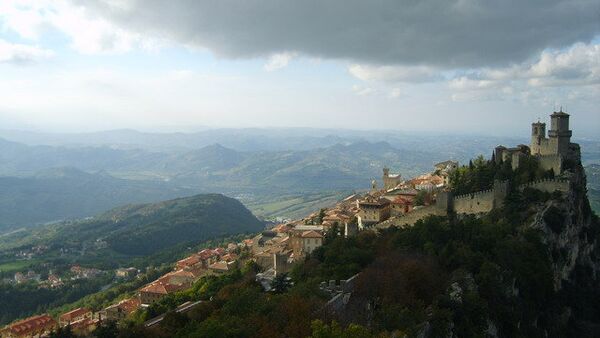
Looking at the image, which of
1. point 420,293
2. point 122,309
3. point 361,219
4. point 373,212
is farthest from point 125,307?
point 420,293

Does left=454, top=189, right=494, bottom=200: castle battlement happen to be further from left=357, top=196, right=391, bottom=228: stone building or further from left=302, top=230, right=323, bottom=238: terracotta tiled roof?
left=302, top=230, right=323, bottom=238: terracotta tiled roof

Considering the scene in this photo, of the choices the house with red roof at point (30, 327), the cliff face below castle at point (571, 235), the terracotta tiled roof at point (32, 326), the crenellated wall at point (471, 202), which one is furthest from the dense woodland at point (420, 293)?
the terracotta tiled roof at point (32, 326)

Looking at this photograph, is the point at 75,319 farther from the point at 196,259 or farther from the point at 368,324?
the point at 368,324

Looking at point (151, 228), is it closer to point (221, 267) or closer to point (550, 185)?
point (221, 267)

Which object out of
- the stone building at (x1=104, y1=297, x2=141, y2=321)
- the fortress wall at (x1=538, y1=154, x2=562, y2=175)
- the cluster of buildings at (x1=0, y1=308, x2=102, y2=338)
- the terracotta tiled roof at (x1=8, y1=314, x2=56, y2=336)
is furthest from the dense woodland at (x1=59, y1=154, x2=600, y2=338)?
the terracotta tiled roof at (x1=8, y1=314, x2=56, y2=336)

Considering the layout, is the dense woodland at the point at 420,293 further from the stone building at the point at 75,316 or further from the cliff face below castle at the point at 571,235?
the stone building at the point at 75,316

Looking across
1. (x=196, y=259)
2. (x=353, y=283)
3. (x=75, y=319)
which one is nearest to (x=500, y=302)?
(x=353, y=283)
